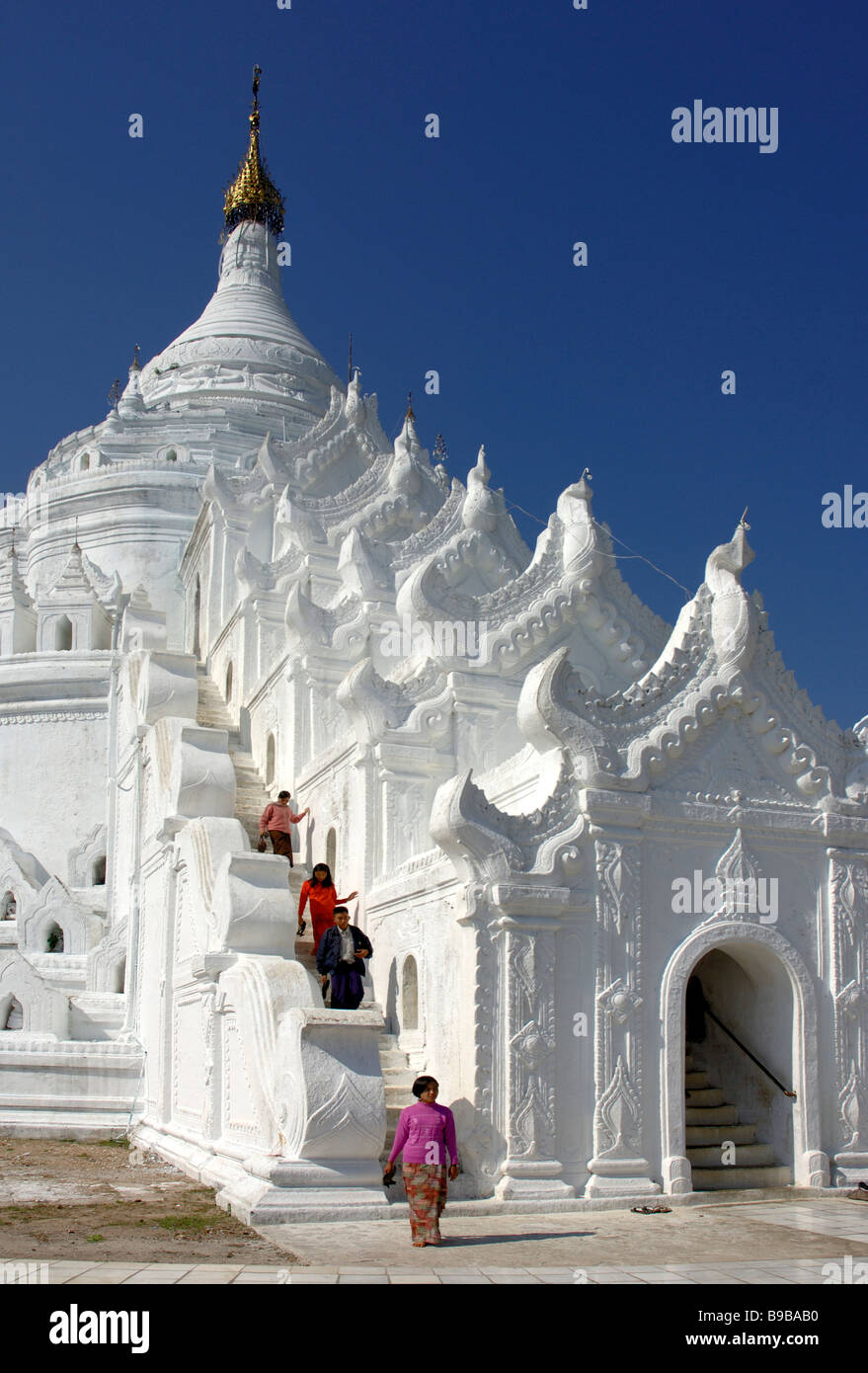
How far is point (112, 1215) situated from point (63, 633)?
21.8 metres

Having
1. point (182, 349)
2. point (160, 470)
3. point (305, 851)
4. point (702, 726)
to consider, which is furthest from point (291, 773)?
point (182, 349)

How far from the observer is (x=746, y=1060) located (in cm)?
1422

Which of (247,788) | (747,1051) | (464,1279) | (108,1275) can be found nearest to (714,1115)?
(747,1051)

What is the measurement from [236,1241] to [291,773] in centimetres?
1081

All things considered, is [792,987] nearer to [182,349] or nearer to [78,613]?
[78,613]

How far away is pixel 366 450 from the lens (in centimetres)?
2819

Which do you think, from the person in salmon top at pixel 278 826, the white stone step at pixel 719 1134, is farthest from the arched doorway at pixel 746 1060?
the person in salmon top at pixel 278 826

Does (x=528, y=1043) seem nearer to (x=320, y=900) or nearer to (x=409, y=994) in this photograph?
(x=409, y=994)

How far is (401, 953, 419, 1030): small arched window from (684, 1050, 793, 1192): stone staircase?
9.75ft

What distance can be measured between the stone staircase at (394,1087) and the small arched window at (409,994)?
0.25 meters

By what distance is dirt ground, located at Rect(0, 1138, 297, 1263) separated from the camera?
8.84m

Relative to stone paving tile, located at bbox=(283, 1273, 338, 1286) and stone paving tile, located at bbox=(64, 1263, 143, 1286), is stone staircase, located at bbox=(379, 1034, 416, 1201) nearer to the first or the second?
stone paving tile, located at bbox=(283, 1273, 338, 1286)

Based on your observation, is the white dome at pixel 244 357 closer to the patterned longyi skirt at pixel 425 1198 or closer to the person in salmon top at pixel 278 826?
the person in salmon top at pixel 278 826

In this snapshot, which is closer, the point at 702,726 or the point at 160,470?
the point at 702,726
